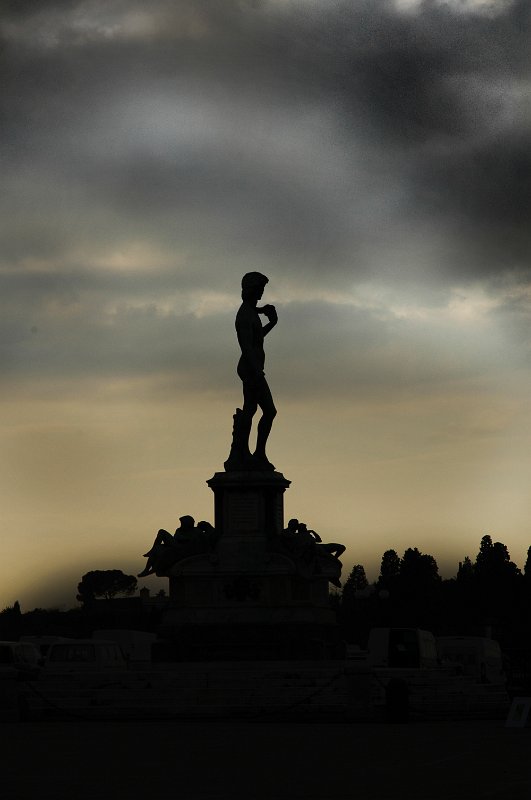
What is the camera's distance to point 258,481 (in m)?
44.7

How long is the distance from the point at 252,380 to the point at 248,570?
19.7 feet

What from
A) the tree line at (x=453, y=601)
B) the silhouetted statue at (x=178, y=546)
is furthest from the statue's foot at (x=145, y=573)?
the tree line at (x=453, y=601)

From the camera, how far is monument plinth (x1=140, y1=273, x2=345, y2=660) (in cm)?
4266

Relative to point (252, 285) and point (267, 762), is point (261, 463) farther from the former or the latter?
point (267, 762)

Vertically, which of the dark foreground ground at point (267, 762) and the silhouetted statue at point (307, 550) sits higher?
the silhouetted statue at point (307, 550)

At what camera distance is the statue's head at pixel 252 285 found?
46562mm

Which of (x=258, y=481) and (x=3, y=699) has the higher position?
(x=258, y=481)

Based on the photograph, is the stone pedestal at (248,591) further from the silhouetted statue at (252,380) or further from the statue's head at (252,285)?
the statue's head at (252,285)

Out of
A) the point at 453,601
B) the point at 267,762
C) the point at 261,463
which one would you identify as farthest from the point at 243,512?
the point at 453,601

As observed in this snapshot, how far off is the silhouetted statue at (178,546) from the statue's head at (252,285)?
7.29 meters

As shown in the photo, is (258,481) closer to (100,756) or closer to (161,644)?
(161,644)

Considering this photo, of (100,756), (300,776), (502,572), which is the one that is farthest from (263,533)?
(502,572)

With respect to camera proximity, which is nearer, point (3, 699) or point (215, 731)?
point (215, 731)

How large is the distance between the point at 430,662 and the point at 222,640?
28.9 ft
